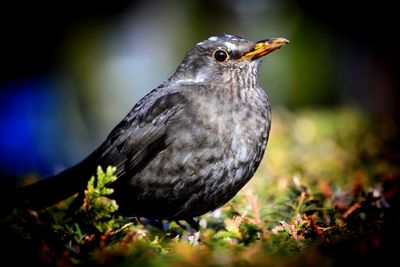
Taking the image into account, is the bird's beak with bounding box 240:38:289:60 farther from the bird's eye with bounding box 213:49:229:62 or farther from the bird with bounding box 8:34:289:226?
the bird's eye with bounding box 213:49:229:62

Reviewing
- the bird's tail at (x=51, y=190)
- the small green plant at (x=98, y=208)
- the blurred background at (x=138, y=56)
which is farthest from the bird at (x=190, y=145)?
the blurred background at (x=138, y=56)

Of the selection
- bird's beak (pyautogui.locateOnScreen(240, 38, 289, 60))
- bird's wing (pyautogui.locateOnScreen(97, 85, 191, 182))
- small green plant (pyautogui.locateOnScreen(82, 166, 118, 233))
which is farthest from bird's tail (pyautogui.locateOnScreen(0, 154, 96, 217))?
bird's beak (pyautogui.locateOnScreen(240, 38, 289, 60))

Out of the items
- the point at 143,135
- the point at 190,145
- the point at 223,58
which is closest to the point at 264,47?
the point at 223,58

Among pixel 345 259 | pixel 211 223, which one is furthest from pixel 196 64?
pixel 345 259

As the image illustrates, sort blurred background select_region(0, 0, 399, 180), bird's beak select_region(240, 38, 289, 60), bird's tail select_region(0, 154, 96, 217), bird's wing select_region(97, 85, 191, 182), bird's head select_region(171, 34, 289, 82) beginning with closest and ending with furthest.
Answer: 1. bird's tail select_region(0, 154, 96, 217)
2. bird's wing select_region(97, 85, 191, 182)
3. bird's beak select_region(240, 38, 289, 60)
4. bird's head select_region(171, 34, 289, 82)
5. blurred background select_region(0, 0, 399, 180)

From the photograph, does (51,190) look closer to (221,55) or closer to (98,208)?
(98,208)

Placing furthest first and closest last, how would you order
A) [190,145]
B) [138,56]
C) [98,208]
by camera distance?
1. [138,56]
2. [190,145]
3. [98,208]
